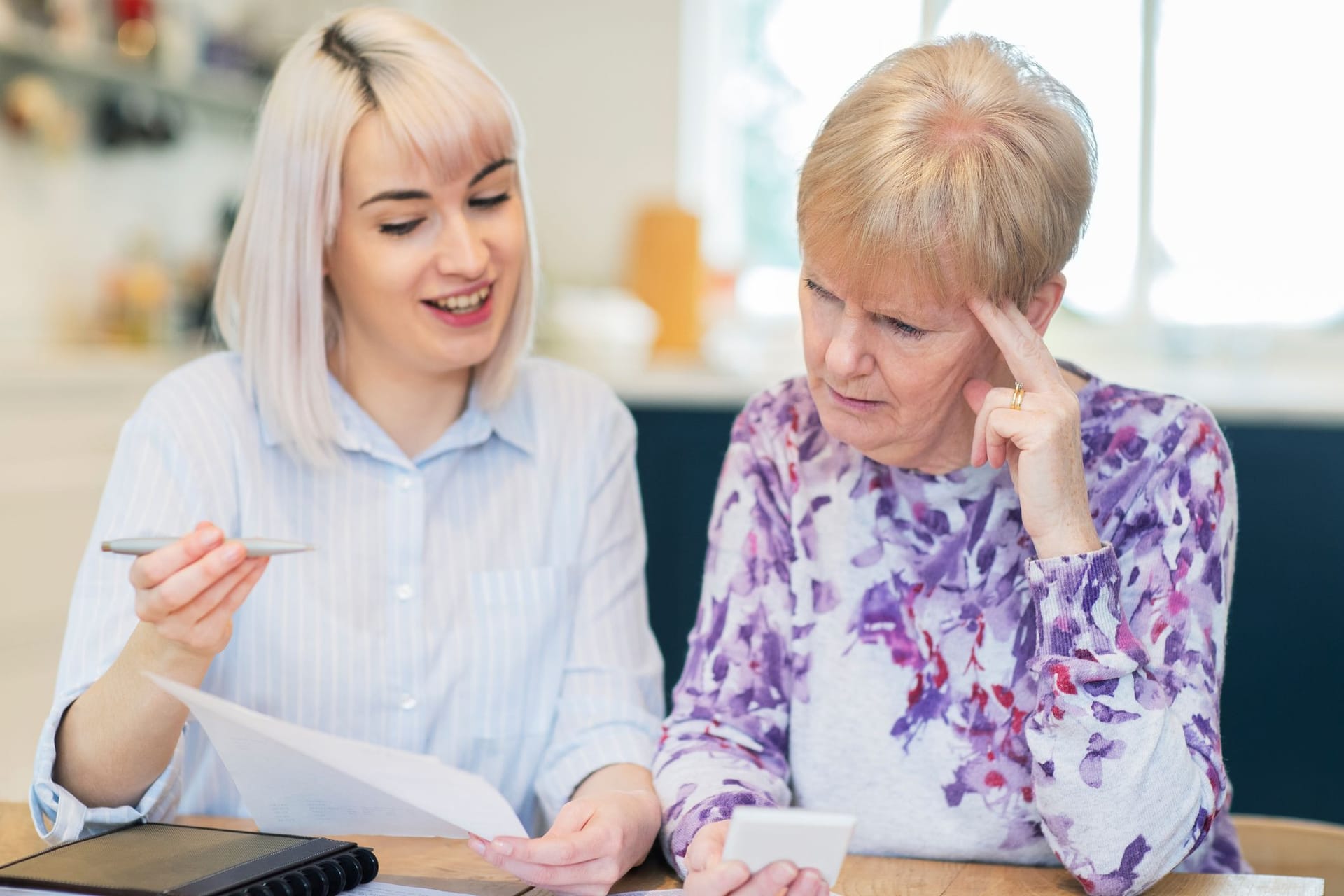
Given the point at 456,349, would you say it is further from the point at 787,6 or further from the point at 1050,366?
the point at 787,6

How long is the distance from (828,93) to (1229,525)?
3.34 meters

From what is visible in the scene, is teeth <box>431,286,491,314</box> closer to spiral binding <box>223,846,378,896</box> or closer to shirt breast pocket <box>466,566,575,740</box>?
shirt breast pocket <box>466,566,575,740</box>

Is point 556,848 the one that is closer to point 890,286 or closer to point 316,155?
point 890,286

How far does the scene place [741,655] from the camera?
128cm

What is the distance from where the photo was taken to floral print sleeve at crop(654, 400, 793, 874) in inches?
47.5

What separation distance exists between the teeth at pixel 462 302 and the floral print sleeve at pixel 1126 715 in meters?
0.67

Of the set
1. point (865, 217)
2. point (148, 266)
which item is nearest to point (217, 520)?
point (865, 217)

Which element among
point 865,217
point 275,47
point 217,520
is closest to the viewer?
point 865,217

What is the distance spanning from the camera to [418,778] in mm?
1000

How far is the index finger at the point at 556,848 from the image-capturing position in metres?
0.98

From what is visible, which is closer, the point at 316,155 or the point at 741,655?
the point at 741,655

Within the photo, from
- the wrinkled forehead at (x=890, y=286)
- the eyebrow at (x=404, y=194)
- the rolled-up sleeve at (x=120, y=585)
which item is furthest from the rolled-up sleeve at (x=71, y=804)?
the wrinkled forehead at (x=890, y=286)

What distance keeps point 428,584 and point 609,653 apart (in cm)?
21

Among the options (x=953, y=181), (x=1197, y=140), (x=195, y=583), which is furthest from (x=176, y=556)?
(x=1197, y=140)
